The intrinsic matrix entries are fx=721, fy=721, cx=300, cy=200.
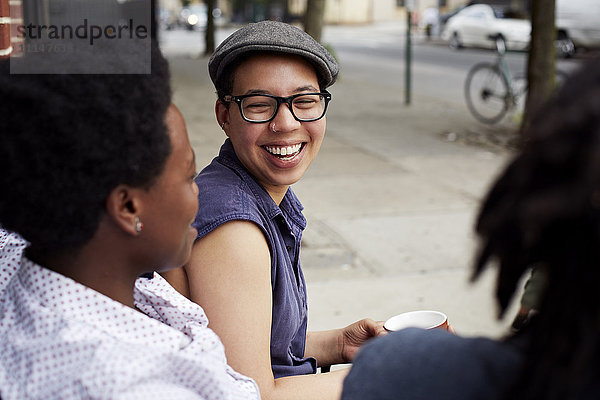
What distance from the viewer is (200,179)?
1.87m

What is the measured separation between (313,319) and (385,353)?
9.98 feet

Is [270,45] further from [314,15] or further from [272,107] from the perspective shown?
[314,15]

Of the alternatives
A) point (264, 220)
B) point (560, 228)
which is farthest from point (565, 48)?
point (560, 228)

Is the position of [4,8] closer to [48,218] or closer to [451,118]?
[48,218]

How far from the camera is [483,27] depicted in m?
22.8

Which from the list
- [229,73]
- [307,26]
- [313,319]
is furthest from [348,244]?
[307,26]

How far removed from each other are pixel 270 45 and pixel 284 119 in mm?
217

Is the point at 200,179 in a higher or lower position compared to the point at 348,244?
higher

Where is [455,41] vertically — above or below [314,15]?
below

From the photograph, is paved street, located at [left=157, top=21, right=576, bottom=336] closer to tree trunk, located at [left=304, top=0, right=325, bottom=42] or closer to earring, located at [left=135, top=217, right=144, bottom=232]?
earring, located at [left=135, top=217, right=144, bottom=232]

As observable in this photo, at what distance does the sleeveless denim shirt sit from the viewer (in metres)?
1.73

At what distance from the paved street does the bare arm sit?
0.54m

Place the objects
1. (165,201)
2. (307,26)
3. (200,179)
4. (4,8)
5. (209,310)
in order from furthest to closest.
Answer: (307,26) → (4,8) → (200,179) → (209,310) → (165,201)

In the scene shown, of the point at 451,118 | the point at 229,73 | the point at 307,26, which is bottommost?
the point at 451,118
